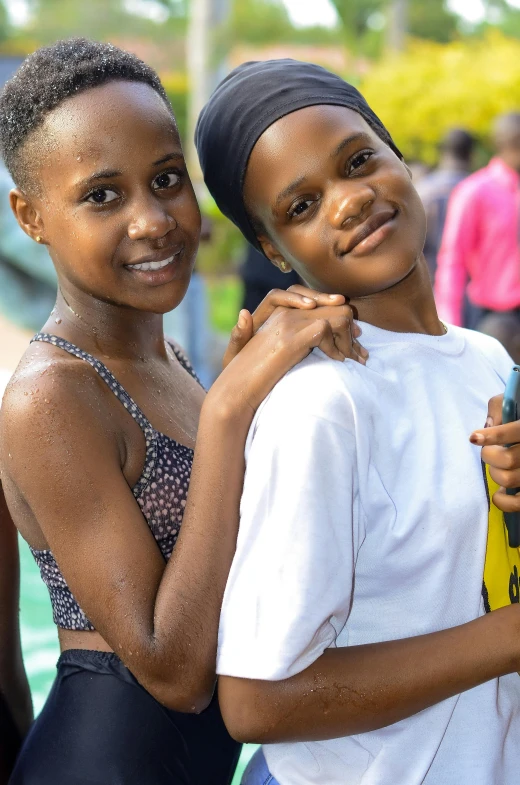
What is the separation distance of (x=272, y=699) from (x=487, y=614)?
14.0 inches

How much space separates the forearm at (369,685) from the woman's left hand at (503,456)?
177mm

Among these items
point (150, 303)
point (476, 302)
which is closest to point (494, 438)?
point (150, 303)

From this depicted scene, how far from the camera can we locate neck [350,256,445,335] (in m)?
1.70

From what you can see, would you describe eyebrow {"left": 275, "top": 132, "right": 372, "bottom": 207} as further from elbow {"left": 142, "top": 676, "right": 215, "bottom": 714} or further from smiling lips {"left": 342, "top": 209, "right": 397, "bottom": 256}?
elbow {"left": 142, "top": 676, "right": 215, "bottom": 714}

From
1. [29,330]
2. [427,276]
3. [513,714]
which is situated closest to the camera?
[513,714]

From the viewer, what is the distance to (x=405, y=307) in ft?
5.66

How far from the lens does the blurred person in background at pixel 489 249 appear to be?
5801 mm

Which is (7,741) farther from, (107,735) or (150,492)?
(150,492)

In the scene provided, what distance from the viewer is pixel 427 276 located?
5.88 ft

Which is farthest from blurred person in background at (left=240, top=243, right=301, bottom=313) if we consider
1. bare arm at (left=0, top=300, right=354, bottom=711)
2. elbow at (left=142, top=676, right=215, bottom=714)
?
elbow at (left=142, top=676, right=215, bottom=714)

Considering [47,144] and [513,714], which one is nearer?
[513,714]

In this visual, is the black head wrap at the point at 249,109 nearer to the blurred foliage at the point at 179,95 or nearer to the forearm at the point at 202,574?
the forearm at the point at 202,574

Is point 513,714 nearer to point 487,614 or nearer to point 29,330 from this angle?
point 487,614

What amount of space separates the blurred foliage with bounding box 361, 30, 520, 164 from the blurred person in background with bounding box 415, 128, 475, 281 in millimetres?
6300
